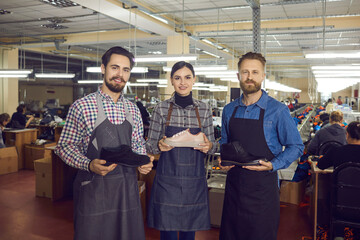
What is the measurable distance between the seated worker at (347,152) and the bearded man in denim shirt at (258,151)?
55.8 inches

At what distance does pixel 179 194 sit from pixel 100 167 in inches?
27.0

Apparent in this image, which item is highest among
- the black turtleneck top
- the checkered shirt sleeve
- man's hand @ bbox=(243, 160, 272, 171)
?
the black turtleneck top

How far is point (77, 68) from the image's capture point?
1845 cm

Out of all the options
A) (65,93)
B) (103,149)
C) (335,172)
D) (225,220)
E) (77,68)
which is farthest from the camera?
(65,93)

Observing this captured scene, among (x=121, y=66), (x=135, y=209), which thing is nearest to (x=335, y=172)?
(x=135, y=209)

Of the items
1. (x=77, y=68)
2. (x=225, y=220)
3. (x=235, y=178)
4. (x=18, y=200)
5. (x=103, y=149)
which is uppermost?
(x=77, y=68)

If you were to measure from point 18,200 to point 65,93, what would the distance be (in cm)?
2009

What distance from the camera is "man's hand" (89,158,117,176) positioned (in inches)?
59.5

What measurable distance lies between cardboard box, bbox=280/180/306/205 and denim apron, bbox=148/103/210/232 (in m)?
2.88

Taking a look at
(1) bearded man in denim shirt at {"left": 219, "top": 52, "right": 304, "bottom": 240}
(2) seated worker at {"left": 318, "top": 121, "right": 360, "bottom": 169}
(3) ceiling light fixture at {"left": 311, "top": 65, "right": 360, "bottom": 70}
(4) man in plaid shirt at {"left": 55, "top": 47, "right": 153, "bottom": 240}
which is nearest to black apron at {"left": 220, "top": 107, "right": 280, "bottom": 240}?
(1) bearded man in denim shirt at {"left": 219, "top": 52, "right": 304, "bottom": 240}

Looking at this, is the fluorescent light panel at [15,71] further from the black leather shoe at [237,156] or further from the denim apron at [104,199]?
the black leather shoe at [237,156]

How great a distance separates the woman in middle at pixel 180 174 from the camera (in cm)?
203

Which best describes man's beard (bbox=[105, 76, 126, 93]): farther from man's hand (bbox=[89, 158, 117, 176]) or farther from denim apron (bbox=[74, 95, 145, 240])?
man's hand (bbox=[89, 158, 117, 176])

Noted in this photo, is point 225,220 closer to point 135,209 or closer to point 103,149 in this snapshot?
point 135,209
